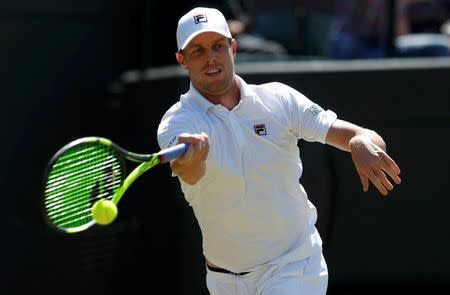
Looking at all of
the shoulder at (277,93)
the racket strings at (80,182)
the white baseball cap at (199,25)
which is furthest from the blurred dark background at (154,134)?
the racket strings at (80,182)

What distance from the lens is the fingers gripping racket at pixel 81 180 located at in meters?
3.91

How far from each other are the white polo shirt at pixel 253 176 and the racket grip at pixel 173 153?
0.38 m

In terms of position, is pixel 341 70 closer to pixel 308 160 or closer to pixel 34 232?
pixel 308 160

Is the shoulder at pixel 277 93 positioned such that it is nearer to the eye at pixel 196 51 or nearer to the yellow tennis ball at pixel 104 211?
the eye at pixel 196 51

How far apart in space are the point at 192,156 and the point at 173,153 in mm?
66

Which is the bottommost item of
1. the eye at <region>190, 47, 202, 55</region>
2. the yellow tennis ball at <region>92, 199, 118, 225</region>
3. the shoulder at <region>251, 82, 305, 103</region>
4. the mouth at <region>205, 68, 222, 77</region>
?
the yellow tennis ball at <region>92, 199, 118, 225</region>

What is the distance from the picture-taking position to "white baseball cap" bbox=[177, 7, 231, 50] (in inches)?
166

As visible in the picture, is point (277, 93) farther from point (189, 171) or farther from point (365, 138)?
point (189, 171)

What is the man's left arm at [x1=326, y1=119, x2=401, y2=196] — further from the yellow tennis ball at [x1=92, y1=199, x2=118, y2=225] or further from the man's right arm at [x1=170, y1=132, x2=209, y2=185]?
the yellow tennis ball at [x1=92, y1=199, x2=118, y2=225]

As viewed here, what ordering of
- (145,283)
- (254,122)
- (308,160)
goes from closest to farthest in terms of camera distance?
1. (254,122)
2. (308,160)
3. (145,283)

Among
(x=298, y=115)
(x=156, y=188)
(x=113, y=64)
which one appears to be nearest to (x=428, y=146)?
(x=156, y=188)

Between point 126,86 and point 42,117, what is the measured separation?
0.64 meters

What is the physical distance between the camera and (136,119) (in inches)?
290

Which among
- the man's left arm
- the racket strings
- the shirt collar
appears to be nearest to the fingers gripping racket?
the racket strings
